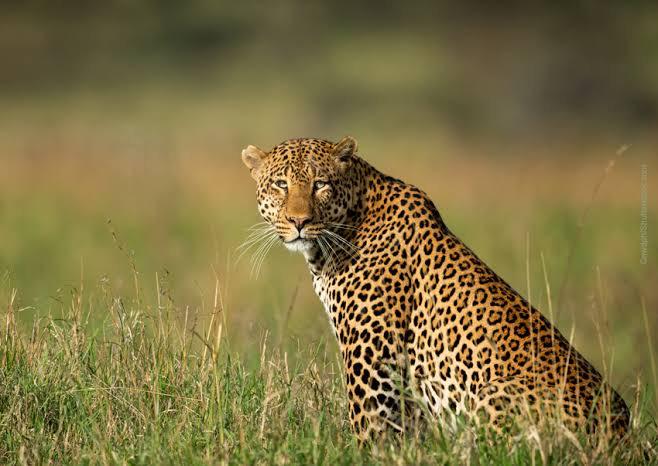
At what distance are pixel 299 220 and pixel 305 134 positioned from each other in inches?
1446

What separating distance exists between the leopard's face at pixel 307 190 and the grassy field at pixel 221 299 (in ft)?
1.22

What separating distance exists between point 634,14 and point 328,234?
37994 millimetres

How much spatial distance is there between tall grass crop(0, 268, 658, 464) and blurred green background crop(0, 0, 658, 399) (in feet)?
1.07

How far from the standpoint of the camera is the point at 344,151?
25.2ft

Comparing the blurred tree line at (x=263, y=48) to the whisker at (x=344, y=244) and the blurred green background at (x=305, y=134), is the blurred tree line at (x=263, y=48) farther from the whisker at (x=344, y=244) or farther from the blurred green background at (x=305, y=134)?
the whisker at (x=344, y=244)

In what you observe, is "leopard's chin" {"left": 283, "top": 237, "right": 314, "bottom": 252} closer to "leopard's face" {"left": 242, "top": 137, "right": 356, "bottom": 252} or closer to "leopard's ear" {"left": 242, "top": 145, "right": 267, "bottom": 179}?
"leopard's face" {"left": 242, "top": 137, "right": 356, "bottom": 252}

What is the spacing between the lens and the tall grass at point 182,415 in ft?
20.0

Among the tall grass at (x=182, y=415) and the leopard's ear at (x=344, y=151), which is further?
the leopard's ear at (x=344, y=151)

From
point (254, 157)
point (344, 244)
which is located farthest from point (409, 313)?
point (254, 157)

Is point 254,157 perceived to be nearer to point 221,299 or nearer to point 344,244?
point 344,244

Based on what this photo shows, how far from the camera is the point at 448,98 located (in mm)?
60688

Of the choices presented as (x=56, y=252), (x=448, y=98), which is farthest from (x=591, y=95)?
(x=56, y=252)

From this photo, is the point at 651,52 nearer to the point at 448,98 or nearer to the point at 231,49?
the point at 448,98

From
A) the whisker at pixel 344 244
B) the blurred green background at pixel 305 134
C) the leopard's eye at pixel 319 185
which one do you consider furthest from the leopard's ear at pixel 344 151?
the blurred green background at pixel 305 134
